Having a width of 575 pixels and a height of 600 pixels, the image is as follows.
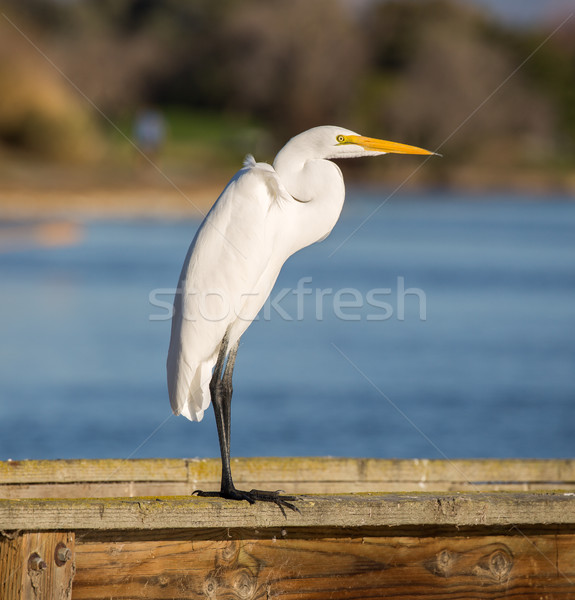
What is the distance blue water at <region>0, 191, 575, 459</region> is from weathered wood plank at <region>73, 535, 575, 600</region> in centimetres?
621

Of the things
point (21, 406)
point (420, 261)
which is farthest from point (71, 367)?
point (420, 261)

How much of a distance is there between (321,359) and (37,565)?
35.6ft

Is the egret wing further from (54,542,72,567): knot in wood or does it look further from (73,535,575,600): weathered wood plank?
(54,542,72,567): knot in wood

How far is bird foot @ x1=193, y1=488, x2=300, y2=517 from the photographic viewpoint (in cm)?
263

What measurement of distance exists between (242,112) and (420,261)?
49.8m

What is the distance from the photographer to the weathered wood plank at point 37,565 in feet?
7.74

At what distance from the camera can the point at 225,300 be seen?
3369 mm

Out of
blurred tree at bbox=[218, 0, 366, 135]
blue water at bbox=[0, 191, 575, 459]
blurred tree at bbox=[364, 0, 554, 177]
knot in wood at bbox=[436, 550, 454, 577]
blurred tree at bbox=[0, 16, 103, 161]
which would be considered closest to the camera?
knot in wood at bbox=[436, 550, 454, 577]

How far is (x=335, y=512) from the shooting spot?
258 cm

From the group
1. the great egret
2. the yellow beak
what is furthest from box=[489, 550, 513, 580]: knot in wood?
the yellow beak

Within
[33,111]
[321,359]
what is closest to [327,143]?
[321,359]

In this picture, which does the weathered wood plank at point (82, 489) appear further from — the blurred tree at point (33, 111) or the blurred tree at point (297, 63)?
the blurred tree at point (297, 63)

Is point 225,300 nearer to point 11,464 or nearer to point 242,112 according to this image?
point 11,464

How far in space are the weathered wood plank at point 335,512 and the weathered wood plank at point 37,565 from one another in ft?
0.20
